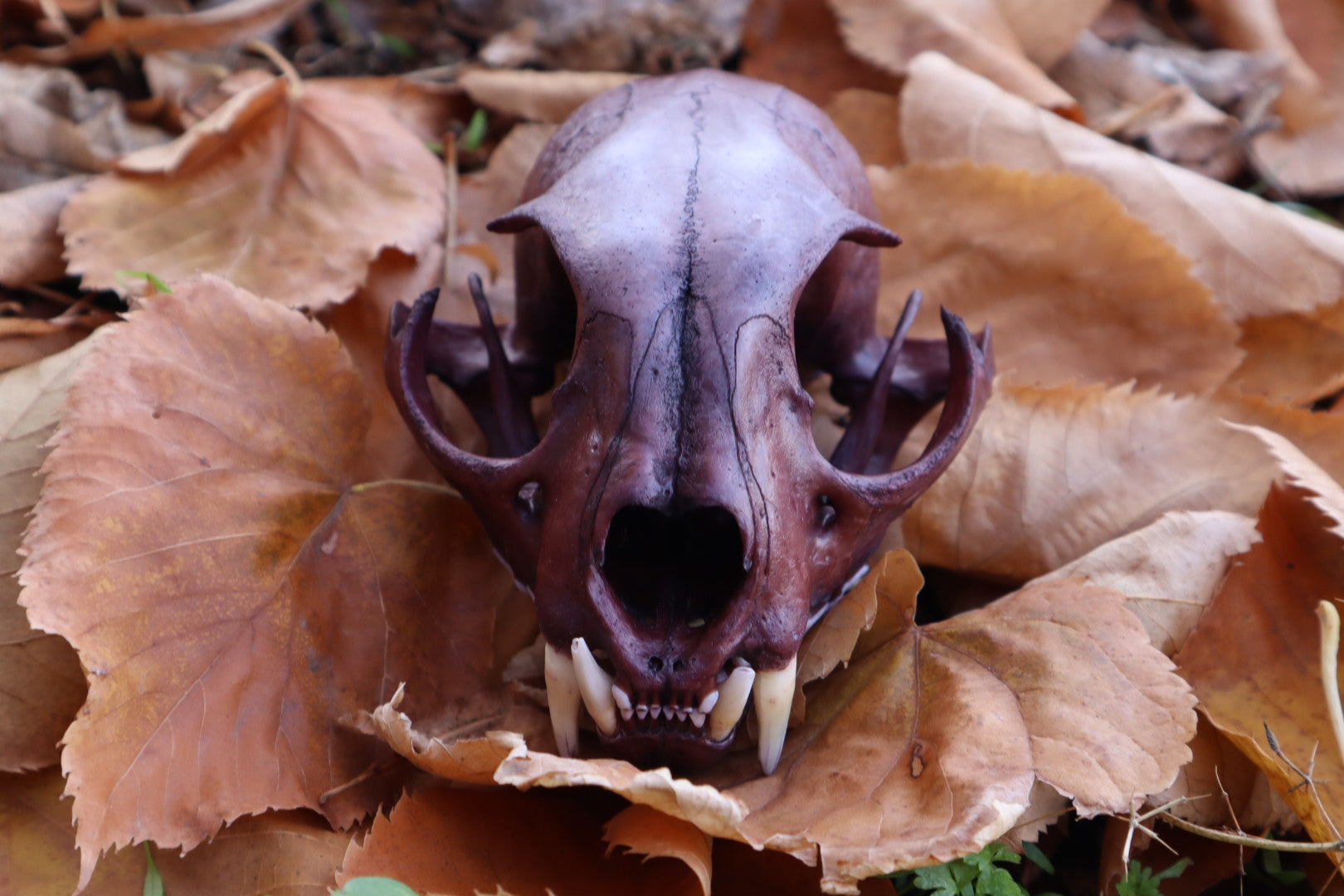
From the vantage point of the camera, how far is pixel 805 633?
1184mm

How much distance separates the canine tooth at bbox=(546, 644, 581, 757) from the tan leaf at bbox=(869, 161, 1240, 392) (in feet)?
2.75

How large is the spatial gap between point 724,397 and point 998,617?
41cm

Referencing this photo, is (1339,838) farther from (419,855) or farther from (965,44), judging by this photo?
(965,44)

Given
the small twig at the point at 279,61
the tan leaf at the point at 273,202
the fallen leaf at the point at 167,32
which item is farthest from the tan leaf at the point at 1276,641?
the fallen leaf at the point at 167,32

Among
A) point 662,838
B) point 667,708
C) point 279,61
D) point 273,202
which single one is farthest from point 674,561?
point 279,61

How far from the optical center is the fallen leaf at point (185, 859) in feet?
3.55

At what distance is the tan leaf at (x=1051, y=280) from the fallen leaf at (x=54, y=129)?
1.22 metres

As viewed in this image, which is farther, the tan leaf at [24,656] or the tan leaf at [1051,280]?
the tan leaf at [1051,280]

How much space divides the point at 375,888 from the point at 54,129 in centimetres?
139

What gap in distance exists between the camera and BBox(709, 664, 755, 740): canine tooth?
40.3 inches

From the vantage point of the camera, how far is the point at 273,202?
1709 millimetres

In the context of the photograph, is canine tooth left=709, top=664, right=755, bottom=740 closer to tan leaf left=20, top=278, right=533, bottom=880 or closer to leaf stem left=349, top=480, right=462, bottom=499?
tan leaf left=20, top=278, right=533, bottom=880

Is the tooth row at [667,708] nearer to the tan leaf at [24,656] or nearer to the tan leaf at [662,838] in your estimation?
the tan leaf at [662,838]

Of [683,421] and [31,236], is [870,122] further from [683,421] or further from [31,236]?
[31,236]
